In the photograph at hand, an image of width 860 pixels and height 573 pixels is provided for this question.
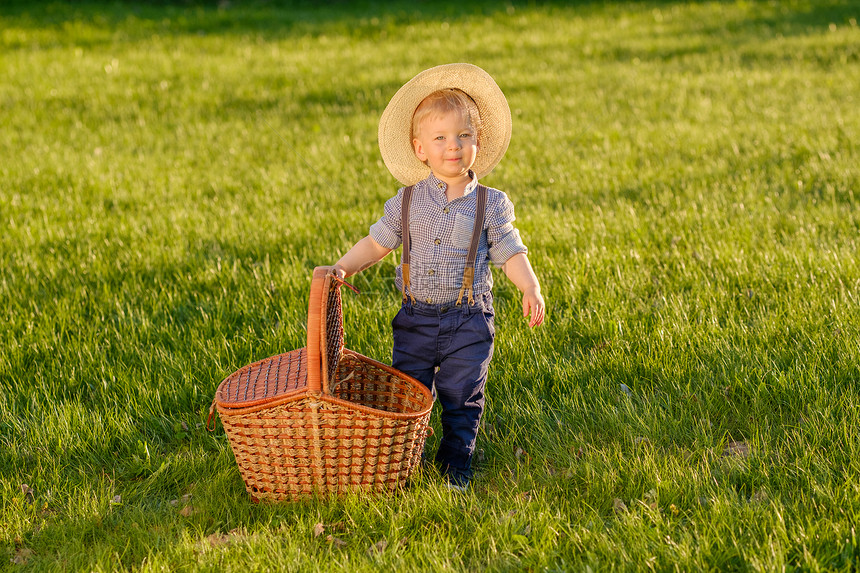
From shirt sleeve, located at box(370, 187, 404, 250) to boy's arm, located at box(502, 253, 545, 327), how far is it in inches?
19.9

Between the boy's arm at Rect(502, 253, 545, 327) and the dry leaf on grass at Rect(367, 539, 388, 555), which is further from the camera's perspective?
the boy's arm at Rect(502, 253, 545, 327)

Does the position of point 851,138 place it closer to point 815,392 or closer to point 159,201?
point 815,392

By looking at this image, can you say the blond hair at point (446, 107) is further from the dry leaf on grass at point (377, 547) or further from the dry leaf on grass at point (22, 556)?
the dry leaf on grass at point (22, 556)

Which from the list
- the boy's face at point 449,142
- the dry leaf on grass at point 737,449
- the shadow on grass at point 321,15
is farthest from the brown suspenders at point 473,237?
the shadow on grass at point 321,15

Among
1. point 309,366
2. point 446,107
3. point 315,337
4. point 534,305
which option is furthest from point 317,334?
point 446,107

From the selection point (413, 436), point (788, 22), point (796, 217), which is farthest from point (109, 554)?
point (788, 22)

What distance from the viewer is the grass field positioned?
329 centimetres

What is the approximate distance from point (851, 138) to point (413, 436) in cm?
727

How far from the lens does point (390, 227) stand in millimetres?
3730

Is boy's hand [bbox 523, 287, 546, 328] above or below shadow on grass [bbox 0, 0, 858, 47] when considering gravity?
below

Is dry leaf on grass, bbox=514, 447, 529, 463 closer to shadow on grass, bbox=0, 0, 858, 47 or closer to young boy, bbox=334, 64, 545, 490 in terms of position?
young boy, bbox=334, 64, 545, 490

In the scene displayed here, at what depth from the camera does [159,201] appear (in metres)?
7.49

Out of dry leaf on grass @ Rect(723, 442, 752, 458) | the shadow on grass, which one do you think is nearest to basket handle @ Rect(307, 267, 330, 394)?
dry leaf on grass @ Rect(723, 442, 752, 458)

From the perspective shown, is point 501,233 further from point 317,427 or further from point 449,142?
point 317,427
